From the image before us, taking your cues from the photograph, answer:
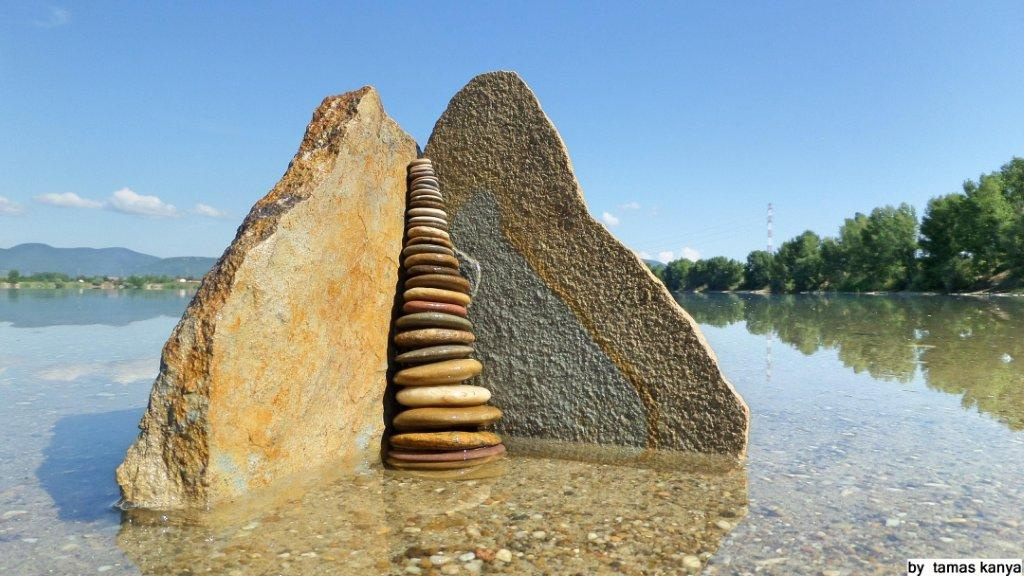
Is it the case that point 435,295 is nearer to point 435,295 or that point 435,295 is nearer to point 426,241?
point 435,295

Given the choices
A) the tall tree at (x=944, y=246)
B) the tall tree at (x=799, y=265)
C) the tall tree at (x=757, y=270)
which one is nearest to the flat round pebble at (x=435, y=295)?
the tall tree at (x=944, y=246)

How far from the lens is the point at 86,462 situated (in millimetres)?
4969

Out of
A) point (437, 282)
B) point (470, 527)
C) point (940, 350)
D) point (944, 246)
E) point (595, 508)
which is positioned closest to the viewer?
point (470, 527)

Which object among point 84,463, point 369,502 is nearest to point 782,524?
point 369,502

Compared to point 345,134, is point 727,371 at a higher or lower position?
lower

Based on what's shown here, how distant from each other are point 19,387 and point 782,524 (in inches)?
340

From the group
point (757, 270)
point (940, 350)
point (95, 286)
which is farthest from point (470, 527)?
point (757, 270)

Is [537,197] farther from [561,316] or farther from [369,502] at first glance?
[369,502]

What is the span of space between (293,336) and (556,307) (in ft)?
7.72

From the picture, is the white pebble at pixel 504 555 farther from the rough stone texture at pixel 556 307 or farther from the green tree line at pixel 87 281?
the green tree line at pixel 87 281

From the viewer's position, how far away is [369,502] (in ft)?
13.2

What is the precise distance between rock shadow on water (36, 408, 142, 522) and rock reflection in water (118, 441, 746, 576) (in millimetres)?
575

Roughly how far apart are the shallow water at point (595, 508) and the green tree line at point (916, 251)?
46.2 m

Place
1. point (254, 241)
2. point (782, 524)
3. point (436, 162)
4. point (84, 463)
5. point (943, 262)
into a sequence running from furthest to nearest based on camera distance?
1. point (943, 262)
2. point (436, 162)
3. point (84, 463)
4. point (254, 241)
5. point (782, 524)
